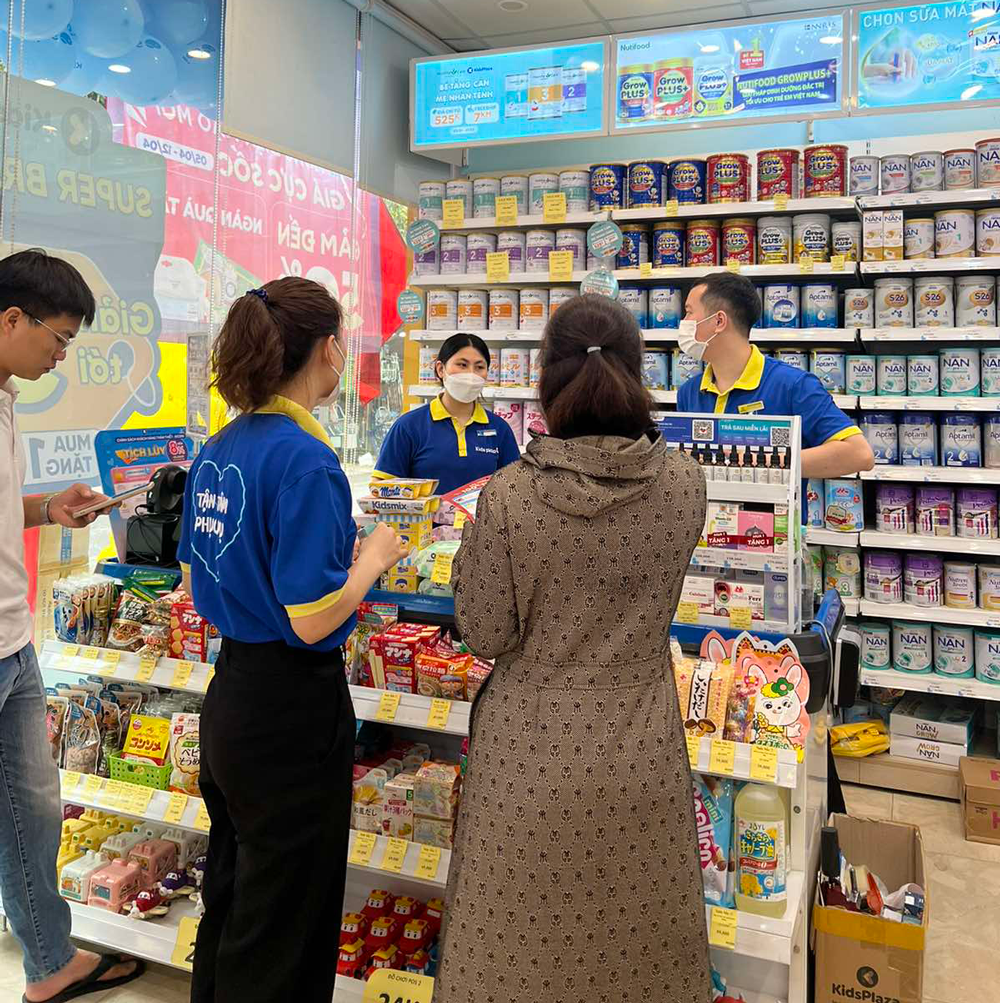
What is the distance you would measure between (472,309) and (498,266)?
27 cm

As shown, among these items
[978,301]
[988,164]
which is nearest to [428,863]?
[978,301]

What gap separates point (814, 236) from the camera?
4.46 m

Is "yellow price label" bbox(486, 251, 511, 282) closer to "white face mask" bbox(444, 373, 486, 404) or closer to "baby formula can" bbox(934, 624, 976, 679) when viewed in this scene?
"white face mask" bbox(444, 373, 486, 404)

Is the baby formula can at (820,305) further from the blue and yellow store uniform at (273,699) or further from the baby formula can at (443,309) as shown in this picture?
the blue and yellow store uniform at (273,699)

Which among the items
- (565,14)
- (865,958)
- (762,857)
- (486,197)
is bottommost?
(865,958)

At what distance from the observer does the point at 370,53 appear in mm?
5645

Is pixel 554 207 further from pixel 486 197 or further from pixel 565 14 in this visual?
pixel 565 14

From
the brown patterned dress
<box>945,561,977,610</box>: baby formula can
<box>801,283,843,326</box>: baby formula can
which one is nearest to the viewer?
the brown patterned dress

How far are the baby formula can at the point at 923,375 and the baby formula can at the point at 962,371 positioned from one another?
2.0 inches

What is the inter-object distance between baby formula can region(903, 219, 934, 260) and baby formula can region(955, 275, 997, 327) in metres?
0.21

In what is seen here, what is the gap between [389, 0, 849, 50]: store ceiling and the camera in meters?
5.42

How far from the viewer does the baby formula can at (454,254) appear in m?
5.16

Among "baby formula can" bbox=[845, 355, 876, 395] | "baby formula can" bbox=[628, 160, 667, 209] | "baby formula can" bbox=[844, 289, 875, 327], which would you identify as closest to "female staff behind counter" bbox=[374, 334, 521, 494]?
"baby formula can" bbox=[628, 160, 667, 209]

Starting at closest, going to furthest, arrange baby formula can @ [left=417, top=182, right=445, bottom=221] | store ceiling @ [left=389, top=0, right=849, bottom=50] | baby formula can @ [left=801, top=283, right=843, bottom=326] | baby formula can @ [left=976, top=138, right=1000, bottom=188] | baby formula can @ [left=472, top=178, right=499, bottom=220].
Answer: baby formula can @ [left=976, top=138, right=1000, bottom=188] → baby formula can @ [left=801, top=283, right=843, bottom=326] → baby formula can @ [left=472, top=178, right=499, bottom=220] → baby formula can @ [left=417, top=182, right=445, bottom=221] → store ceiling @ [left=389, top=0, right=849, bottom=50]
